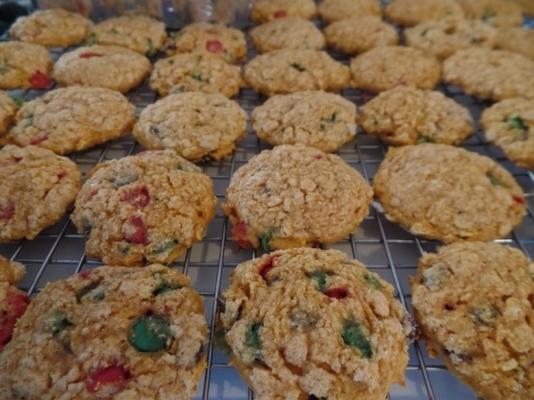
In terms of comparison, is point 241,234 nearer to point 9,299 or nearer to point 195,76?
point 9,299

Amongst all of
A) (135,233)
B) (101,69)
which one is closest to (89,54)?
(101,69)

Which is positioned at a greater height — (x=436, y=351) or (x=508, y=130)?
(x=508, y=130)

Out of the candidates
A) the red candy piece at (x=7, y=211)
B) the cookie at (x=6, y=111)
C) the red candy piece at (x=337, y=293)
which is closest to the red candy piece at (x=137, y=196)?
the red candy piece at (x=7, y=211)

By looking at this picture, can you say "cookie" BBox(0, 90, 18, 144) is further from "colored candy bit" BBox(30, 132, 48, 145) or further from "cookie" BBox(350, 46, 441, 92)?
"cookie" BBox(350, 46, 441, 92)

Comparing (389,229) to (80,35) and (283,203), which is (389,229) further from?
(80,35)

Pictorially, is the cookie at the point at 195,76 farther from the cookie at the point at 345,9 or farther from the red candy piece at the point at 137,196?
the cookie at the point at 345,9

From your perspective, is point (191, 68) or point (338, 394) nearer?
point (338, 394)

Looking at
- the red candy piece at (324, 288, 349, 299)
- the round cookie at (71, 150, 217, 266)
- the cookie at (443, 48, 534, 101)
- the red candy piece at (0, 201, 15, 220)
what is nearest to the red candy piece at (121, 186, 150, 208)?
the round cookie at (71, 150, 217, 266)

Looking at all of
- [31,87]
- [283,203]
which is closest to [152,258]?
[283,203]

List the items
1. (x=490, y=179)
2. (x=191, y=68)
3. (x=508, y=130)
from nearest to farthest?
(x=490, y=179)
(x=508, y=130)
(x=191, y=68)
